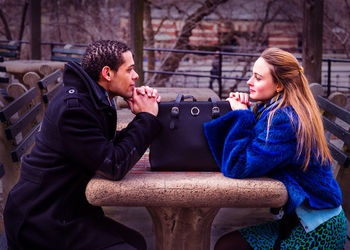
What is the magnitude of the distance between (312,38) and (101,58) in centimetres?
417

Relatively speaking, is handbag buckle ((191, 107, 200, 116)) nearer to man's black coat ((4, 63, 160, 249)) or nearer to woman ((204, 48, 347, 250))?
woman ((204, 48, 347, 250))

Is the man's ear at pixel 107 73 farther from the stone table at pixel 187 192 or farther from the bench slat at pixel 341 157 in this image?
the bench slat at pixel 341 157

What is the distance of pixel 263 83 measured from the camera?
7.09ft

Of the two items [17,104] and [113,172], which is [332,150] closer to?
[113,172]

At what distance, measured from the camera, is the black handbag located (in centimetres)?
212

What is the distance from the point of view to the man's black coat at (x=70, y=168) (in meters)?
1.87

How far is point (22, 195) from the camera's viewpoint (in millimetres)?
1949

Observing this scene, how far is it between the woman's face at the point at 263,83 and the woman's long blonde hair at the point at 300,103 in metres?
0.02

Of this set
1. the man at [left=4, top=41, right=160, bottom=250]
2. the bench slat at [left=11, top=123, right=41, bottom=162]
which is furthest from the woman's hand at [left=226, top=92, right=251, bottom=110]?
the bench slat at [left=11, top=123, right=41, bottom=162]

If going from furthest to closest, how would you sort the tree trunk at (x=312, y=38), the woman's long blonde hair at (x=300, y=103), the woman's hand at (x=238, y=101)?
1. the tree trunk at (x=312, y=38)
2. the woman's hand at (x=238, y=101)
3. the woman's long blonde hair at (x=300, y=103)

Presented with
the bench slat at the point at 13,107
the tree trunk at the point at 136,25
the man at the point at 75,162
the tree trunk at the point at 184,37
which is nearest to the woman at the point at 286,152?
the man at the point at 75,162

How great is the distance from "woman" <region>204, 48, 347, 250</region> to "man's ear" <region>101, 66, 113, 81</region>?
52 centimetres

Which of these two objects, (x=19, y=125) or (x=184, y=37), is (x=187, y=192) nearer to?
(x=19, y=125)

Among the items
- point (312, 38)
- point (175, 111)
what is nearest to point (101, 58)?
point (175, 111)
